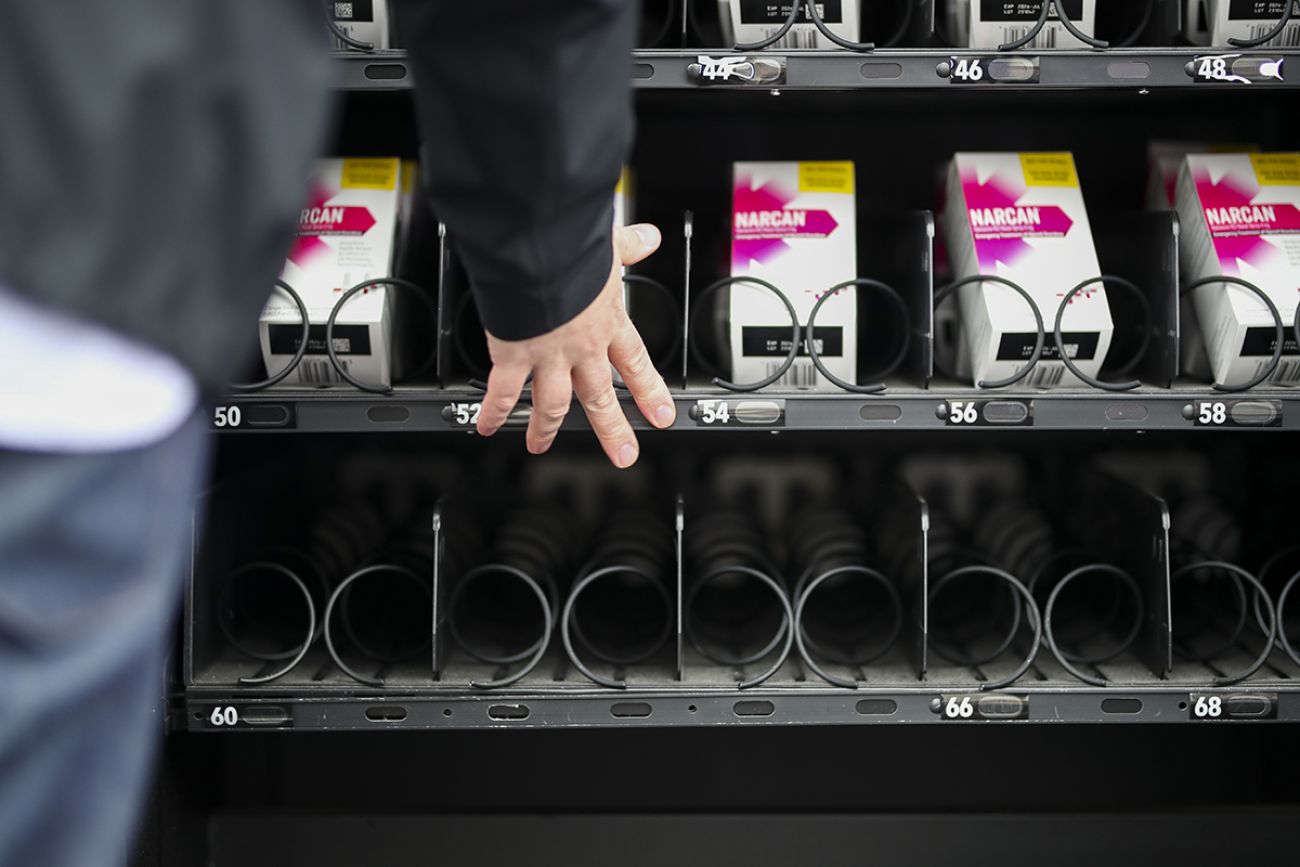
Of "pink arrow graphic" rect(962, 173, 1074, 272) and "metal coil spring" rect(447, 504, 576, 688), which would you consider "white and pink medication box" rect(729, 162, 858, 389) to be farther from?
"metal coil spring" rect(447, 504, 576, 688)

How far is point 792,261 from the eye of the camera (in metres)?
1.36

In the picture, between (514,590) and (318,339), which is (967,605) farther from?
(318,339)

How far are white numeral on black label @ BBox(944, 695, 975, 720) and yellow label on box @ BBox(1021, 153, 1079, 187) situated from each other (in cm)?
64

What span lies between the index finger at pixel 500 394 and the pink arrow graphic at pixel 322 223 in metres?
0.40

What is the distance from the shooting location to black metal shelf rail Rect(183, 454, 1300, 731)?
1.32 meters

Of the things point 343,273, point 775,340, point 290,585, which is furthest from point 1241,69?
point 290,585

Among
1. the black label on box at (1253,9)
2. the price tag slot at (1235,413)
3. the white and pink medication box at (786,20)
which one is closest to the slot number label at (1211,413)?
the price tag slot at (1235,413)

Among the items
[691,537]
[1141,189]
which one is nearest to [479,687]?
[691,537]

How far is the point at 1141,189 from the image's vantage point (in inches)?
65.4

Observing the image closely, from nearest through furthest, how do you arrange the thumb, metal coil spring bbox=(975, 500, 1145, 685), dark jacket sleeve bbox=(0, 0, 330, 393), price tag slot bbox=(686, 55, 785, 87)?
1. dark jacket sleeve bbox=(0, 0, 330, 393)
2. the thumb
3. price tag slot bbox=(686, 55, 785, 87)
4. metal coil spring bbox=(975, 500, 1145, 685)

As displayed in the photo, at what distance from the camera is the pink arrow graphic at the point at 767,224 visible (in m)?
1.37

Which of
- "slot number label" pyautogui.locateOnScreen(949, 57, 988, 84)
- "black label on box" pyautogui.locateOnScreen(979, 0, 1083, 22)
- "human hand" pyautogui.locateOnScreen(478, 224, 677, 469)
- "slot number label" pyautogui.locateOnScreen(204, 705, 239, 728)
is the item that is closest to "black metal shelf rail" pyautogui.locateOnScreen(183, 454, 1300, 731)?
"slot number label" pyautogui.locateOnScreen(204, 705, 239, 728)

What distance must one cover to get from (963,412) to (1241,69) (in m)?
0.49

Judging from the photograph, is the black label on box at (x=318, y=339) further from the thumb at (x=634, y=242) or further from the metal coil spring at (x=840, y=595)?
the metal coil spring at (x=840, y=595)
